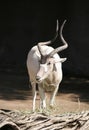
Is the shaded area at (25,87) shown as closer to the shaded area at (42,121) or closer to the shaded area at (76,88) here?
the shaded area at (76,88)

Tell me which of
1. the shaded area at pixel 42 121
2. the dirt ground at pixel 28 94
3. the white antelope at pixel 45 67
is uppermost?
the white antelope at pixel 45 67

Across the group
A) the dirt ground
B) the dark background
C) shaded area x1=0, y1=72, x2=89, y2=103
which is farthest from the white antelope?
the dark background

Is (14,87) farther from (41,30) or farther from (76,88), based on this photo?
(41,30)

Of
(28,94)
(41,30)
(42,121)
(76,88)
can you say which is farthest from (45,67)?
(41,30)

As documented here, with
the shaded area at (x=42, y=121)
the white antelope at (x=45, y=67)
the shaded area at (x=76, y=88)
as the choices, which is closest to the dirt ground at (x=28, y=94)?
the shaded area at (x=76, y=88)

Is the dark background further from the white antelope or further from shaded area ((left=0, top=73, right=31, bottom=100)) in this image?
the white antelope

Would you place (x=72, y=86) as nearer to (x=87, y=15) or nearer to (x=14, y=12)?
(x=87, y=15)

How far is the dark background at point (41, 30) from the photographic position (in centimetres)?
1454

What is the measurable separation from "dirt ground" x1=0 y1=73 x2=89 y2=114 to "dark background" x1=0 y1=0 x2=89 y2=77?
28.3 inches

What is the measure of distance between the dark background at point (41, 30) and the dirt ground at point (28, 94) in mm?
719

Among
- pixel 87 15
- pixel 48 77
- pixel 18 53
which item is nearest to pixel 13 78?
pixel 18 53

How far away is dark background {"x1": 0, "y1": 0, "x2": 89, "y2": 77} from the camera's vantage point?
47.7 ft

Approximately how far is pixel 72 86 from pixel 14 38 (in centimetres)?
345

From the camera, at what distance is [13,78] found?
14.4 m
